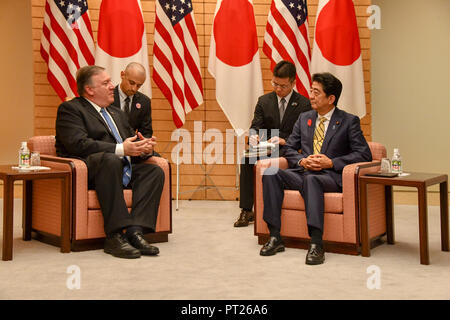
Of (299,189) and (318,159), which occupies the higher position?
(318,159)

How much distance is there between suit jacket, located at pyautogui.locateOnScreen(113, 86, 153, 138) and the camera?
4.99 meters

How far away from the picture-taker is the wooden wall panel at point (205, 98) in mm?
6074

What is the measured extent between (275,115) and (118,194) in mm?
1792

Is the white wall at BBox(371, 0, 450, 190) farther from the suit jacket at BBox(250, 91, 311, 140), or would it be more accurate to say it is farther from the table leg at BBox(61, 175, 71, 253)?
the table leg at BBox(61, 175, 71, 253)

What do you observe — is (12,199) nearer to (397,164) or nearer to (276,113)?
(276,113)

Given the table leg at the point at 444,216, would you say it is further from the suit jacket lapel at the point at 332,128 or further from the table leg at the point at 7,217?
the table leg at the point at 7,217

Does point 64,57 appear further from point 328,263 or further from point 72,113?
point 328,263

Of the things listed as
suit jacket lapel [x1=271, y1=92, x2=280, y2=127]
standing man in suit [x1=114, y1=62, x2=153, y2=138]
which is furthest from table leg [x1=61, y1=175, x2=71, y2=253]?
suit jacket lapel [x1=271, y1=92, x2=280, y2=127]

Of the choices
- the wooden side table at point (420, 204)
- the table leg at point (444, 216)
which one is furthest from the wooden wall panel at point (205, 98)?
the table leg at point (444, 216)

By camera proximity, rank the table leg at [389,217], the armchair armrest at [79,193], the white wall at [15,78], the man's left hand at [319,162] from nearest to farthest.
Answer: the armchair armrest at [79,193], the man's left hand at [319,162], the table leg at [389,217], the white wall at [15,78]

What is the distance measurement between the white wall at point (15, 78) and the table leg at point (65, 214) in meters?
3.75

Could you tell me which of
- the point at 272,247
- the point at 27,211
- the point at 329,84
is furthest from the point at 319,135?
the point at 27,211

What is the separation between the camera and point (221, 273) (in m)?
3.19

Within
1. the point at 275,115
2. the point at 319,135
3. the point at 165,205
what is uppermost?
the point at 275,115
